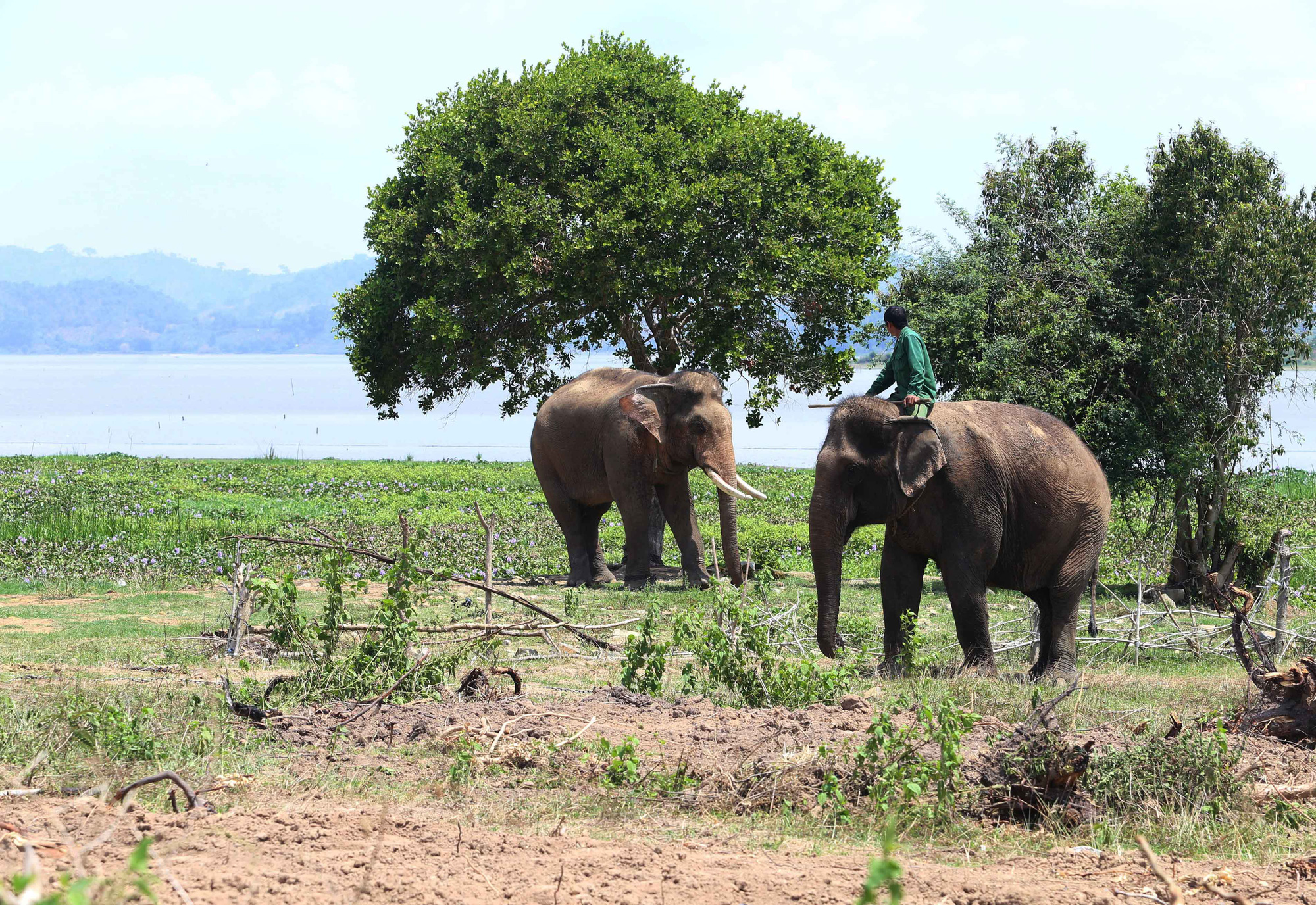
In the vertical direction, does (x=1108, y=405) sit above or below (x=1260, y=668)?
above

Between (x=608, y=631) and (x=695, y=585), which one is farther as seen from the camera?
(x=695, y=585)

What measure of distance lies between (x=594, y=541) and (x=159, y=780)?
12.3m

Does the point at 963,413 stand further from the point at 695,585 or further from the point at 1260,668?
the point at 695,585

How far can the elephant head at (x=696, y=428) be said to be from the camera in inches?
602

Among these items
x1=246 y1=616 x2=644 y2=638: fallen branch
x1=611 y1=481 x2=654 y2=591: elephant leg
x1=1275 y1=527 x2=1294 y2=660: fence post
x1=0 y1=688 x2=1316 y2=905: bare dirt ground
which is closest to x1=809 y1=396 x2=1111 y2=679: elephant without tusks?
x1=1275 y1=527 x2=1294 y2=660: fence post

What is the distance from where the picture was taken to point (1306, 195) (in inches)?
589

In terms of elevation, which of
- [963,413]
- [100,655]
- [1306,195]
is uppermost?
[1306,195]

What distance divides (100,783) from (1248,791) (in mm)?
5728

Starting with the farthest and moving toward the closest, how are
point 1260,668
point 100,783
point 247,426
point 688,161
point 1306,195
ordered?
point 247,426 → point 688,161 → point 1306,195 → point 1260,668 → point 100,783

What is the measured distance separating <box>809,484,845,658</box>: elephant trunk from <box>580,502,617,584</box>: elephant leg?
727 cm

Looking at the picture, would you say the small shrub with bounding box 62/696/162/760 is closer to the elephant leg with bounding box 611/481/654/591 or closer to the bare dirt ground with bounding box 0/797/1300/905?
the bare dirt ground with bounding box 0/797/1300/905

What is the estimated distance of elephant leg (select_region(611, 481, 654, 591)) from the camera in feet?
54.0

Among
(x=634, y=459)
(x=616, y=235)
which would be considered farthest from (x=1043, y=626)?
(x=616, y=235)

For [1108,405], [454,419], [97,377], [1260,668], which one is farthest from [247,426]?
[97,377]
